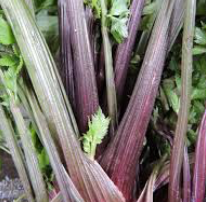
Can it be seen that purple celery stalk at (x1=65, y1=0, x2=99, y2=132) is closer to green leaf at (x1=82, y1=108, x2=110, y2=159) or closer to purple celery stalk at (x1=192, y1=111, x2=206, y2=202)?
green leaf at (x1=82, y1=108, x2=110, y2=159)

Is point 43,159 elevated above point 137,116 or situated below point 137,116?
below

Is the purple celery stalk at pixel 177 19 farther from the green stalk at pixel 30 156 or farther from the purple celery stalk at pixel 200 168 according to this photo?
the green stalk at pixel 30 156

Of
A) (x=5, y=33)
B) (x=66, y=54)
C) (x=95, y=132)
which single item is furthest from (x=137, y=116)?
(x=5, y=33)

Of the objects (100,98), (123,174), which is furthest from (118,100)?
(123,174)

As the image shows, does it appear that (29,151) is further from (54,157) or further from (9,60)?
(9,60)

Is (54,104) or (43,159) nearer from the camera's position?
(54,104)

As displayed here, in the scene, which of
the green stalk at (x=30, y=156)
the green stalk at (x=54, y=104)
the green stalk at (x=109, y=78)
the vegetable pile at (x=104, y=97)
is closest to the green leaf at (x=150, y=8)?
the vegetable pile at (x=104, y=97)

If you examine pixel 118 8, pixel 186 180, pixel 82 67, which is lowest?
pixel 186 180

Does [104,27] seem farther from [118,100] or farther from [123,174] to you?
[123,174]
